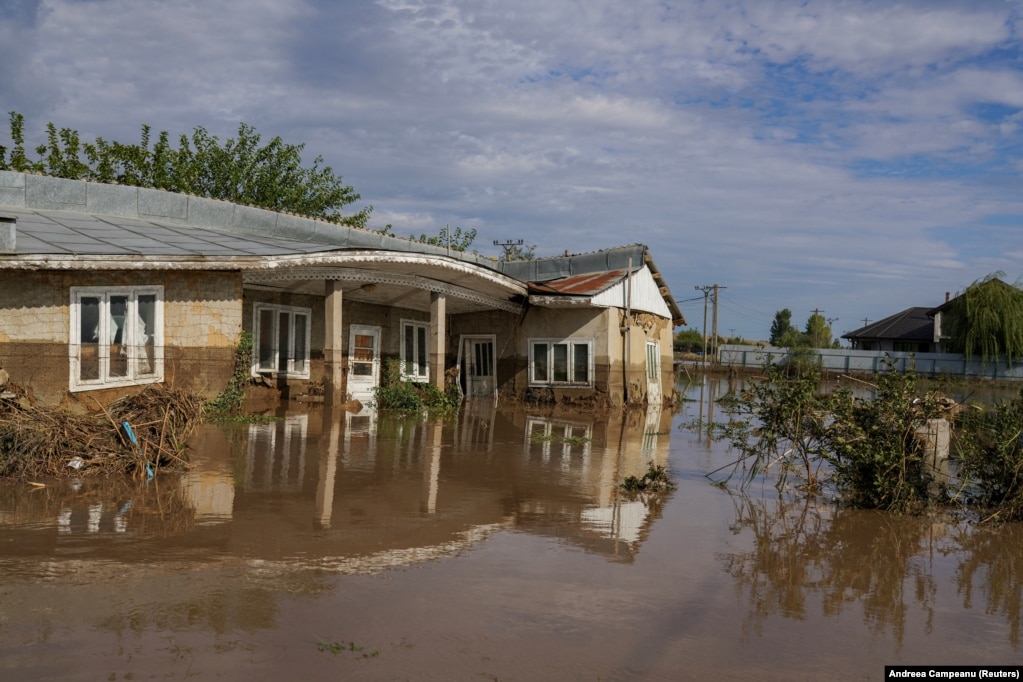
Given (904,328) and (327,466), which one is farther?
(904,328)

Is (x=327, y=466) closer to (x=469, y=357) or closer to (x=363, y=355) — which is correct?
(x=363, y=355)

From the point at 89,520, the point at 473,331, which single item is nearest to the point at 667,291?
the point at 473,331

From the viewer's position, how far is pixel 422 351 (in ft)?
73.1

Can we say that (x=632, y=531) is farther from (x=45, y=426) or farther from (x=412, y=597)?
(x=45, y=426)

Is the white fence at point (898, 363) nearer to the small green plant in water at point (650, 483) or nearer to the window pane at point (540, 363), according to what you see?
the window pane at point (540, 363)

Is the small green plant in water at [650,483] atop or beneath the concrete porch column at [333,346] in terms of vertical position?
beneath

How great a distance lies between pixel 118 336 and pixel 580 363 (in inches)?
442

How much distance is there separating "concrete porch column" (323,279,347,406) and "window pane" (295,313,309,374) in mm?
2057

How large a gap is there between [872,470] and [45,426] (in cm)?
898

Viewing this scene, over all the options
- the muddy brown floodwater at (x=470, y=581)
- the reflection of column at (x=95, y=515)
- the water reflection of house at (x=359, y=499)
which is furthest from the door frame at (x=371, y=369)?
the reflection of column at (x=95, y=515)

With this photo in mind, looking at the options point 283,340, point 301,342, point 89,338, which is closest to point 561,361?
point 301,342

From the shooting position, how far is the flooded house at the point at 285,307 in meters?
12.5

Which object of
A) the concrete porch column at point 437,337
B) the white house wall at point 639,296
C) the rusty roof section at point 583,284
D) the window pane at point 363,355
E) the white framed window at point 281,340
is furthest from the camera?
the white house wall at point 639,296

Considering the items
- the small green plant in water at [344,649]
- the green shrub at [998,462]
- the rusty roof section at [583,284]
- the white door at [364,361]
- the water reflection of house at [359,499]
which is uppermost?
the rusty roof section at [583,284]
